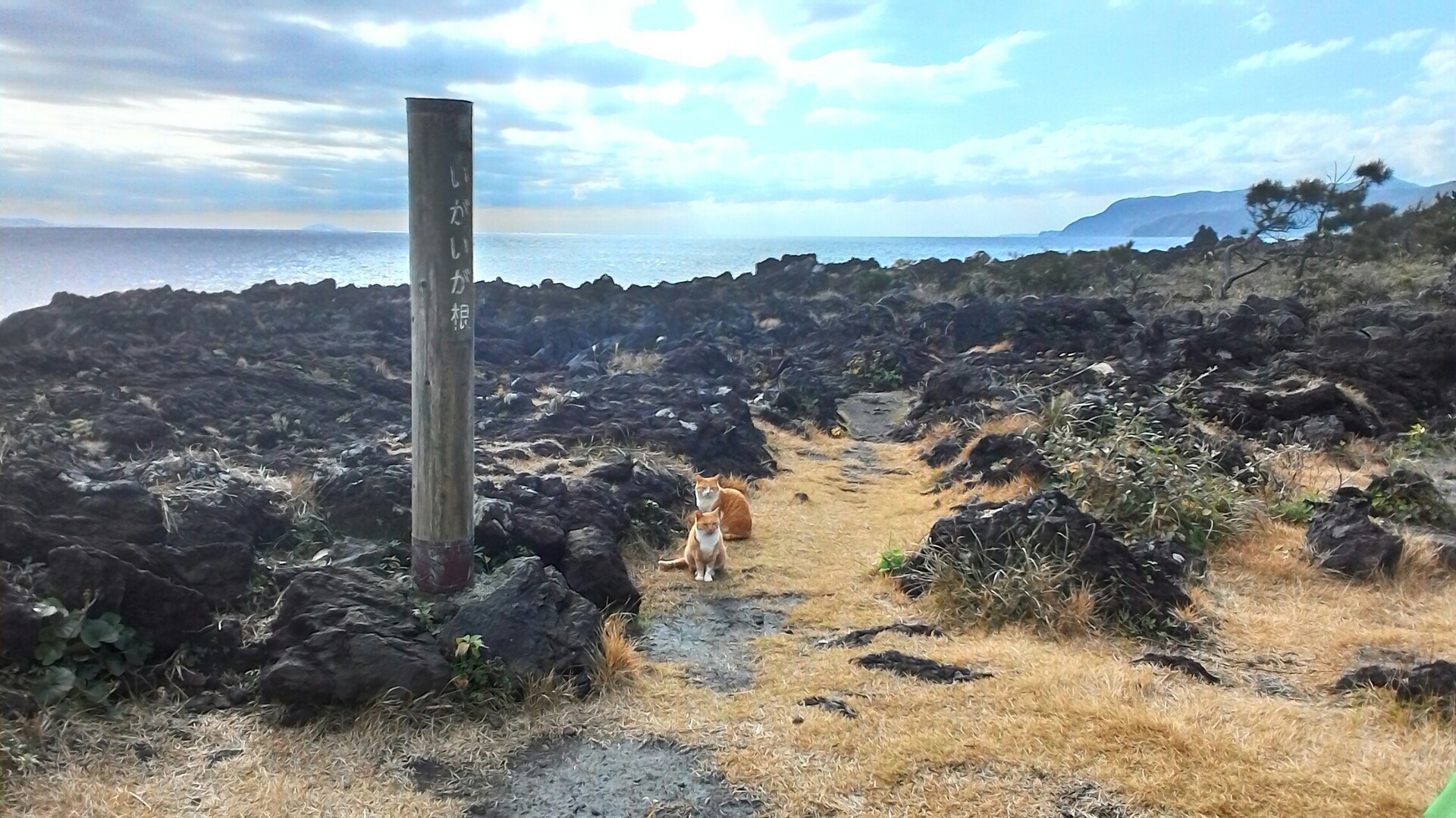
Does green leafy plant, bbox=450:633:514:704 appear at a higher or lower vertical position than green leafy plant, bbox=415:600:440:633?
lower

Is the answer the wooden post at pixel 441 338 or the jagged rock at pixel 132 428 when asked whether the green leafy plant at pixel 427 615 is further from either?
the jagged rock at pixel 132 428

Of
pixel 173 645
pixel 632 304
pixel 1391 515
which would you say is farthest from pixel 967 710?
pixel 632 304

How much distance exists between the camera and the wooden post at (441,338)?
12.4 feet

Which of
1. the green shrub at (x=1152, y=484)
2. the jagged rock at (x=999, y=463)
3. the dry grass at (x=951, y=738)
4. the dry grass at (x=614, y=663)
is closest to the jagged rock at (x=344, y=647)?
the dry grass at (x=951, y=738)

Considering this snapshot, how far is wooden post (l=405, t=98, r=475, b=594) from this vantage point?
3.78 m

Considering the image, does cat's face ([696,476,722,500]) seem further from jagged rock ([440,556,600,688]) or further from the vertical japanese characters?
the vertical japanese characters

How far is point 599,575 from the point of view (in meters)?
5.10

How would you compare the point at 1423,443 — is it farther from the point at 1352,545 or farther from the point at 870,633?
the point at 870,633

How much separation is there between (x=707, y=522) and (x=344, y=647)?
247 cm

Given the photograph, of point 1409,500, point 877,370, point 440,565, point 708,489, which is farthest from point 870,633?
point 877,370

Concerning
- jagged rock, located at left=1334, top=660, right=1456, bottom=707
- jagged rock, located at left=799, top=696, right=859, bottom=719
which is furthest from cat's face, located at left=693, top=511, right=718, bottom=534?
jagged rock, located at left=1334, top=660, right=1456, bottom=707

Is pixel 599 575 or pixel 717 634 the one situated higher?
pixel 599 575

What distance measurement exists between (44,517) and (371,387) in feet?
22.3

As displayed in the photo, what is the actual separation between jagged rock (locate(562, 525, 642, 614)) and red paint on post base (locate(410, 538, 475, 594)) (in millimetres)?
833
